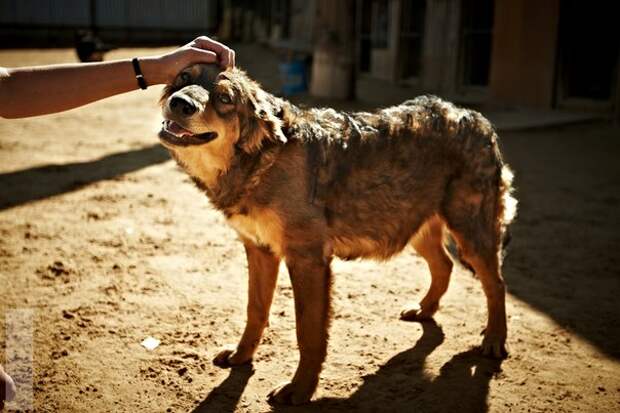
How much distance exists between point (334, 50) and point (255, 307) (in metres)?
9.19

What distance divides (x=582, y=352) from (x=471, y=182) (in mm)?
1298

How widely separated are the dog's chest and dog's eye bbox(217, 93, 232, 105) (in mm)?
591

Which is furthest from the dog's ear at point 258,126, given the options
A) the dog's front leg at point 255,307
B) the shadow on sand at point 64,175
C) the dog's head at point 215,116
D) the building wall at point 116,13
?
the building wall at point 116,13

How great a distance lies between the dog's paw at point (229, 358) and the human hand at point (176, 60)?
5.42 ft

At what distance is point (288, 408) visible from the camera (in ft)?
9.86

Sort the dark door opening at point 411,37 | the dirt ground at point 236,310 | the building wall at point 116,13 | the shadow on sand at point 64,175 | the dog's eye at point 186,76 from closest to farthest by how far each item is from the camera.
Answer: the dog's eye at point 186,76
the dirt ground at point 236,310
the shadow on sand at point 64,175
the dark door opening at point 411,37
the building wall at point 116,13

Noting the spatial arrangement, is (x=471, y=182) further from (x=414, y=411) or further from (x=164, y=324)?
(x=164, y=324)

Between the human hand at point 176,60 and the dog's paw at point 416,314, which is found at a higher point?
the human hand at point 176,60

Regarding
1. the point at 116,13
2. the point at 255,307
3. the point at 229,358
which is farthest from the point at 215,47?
the point at 116,13

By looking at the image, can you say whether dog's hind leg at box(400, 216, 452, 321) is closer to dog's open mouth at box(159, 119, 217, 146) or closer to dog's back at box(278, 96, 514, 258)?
dog's back at box(278, 96, 514, 258)

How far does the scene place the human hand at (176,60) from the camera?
2.83m

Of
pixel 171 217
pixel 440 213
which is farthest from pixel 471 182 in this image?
pixel 171 217

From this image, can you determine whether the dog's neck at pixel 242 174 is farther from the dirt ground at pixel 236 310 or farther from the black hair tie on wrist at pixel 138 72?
the dirt ground at pixel 236 310

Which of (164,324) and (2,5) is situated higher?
(2,5)
